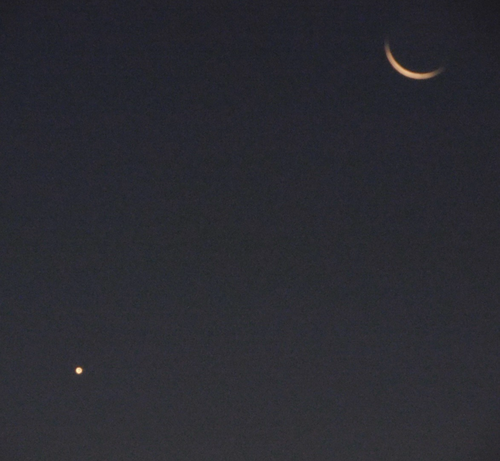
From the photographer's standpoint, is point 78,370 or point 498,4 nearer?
point 498,4

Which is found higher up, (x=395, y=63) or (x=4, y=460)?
(x=395, y=63)

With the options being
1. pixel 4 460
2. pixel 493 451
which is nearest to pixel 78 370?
pixel 4 460

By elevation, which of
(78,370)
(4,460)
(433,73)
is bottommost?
(4,460)

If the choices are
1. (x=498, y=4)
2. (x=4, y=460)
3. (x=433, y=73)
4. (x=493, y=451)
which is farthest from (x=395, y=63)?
(x=4, y=460)

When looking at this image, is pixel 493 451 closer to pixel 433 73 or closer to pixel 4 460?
pixel 433 73

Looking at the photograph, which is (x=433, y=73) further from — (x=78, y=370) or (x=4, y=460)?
(x=4, y=460)

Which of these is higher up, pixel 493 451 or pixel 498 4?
pixel 498 4

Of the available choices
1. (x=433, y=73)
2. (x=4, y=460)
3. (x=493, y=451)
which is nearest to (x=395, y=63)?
(x=433, y=73)

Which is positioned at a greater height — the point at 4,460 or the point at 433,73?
the point at 433,73
